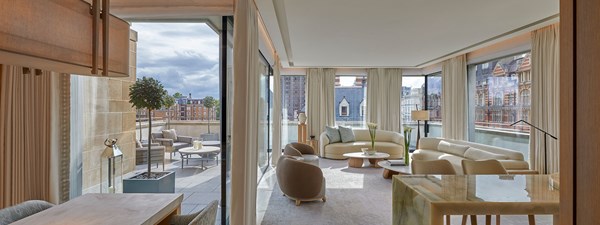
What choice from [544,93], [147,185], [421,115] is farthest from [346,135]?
[147,185]

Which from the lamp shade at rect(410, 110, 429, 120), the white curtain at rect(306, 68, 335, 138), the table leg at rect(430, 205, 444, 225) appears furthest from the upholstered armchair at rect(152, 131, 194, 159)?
the lamp shade at rect(410, 110, 429, 120)

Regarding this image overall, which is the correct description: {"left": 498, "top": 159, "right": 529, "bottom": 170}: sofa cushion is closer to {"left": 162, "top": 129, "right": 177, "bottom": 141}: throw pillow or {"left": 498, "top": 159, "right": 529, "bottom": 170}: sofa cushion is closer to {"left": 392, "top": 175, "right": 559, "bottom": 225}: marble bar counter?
{"left": 392, "top": 175, "right": 559, "bottom": 225}: marble bar counter

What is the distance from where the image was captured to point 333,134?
7.77m

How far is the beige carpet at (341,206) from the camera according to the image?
342cm

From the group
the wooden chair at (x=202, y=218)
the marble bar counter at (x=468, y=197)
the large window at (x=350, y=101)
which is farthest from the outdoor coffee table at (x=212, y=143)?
the large window at (x=350, y=101)

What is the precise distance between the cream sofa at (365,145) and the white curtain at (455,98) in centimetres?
109

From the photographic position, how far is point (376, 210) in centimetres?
377

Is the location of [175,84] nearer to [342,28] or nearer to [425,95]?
[342,28]

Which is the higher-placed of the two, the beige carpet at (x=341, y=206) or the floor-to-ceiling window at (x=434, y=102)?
the floor-to-ceiling window at (x=434, y=102)

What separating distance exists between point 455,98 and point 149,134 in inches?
237

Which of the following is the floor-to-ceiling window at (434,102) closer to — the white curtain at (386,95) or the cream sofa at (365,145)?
the white curtain at (386,95)

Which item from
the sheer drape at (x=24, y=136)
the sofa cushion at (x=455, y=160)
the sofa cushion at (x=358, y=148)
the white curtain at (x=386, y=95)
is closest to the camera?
the sheer drape at (x=24, y=136)
